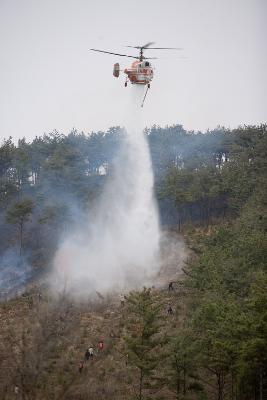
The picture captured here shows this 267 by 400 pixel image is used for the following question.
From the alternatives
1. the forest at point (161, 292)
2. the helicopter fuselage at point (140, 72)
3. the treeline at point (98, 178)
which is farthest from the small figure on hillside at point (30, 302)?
the helicopter fuselage at point (140, 72)

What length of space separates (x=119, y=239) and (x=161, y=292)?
1530 centimetres

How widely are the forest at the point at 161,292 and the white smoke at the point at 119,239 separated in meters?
2.12

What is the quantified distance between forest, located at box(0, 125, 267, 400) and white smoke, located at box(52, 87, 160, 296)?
2120 mm

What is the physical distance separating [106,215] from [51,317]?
50.7 metres

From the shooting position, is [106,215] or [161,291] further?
[106,215]

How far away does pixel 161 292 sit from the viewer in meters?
48.9

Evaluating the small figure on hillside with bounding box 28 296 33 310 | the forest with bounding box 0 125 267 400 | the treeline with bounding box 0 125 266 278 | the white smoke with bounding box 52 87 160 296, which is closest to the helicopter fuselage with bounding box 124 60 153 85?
the white smoke with bounding box 52 87 160 296

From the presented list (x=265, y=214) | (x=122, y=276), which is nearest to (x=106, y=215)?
(x=122, y=276)

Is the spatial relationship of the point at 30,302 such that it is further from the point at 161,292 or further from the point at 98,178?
the point at 98,178

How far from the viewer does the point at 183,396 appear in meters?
25.4

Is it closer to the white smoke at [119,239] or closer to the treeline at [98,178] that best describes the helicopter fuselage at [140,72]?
the white smoke at [119,239]

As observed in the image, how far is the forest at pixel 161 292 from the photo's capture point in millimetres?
21578

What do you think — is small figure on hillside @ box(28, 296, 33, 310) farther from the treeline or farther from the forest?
the treeline

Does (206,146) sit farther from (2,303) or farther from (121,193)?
(2,303)
